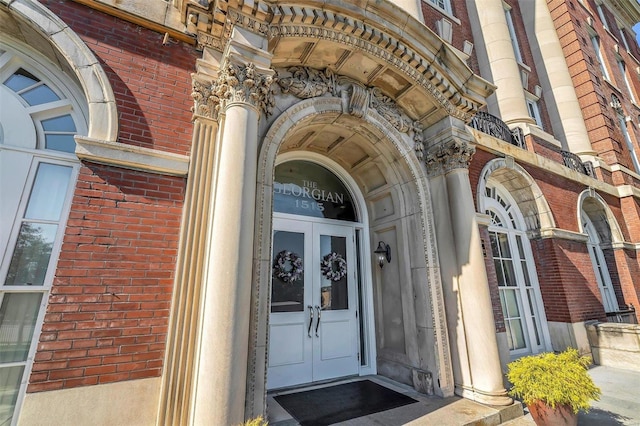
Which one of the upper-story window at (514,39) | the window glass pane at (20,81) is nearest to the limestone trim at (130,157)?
the window glass pane at (20,81)

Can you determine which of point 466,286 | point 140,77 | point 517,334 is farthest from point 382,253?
point 140,77

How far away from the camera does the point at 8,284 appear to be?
2543mm

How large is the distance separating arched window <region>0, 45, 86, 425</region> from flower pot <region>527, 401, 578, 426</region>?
5.02 metres

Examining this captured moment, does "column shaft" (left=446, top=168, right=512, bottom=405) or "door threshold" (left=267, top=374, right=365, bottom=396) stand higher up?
"column shaft" (left=446, top=168, right=512, bottom=405)

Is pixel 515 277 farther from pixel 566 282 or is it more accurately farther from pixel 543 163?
pixel 543 163

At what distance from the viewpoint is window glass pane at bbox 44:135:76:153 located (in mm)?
2990

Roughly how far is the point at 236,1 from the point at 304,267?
12.5ft

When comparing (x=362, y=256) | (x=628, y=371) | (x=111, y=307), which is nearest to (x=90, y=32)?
(x=111, y=307)

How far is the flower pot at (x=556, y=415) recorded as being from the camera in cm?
309

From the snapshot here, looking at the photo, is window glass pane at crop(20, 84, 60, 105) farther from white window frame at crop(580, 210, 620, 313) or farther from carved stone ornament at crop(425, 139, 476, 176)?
white window frame at crop(580, 210, 620, 313)

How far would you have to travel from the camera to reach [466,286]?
173 inches

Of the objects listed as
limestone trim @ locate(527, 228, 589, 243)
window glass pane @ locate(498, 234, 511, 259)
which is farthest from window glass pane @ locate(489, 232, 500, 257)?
limestone trim @ locate(527, 228, 589, 243)

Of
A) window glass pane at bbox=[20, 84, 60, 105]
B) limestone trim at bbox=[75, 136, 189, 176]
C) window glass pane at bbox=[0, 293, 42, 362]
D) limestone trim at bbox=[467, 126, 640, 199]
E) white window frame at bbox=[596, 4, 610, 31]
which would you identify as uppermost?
white window frame at bbox=[596, 4, 610, 31]

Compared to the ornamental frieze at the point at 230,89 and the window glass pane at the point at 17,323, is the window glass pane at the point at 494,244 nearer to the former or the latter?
the ornamental frieze at the point at 230,89
